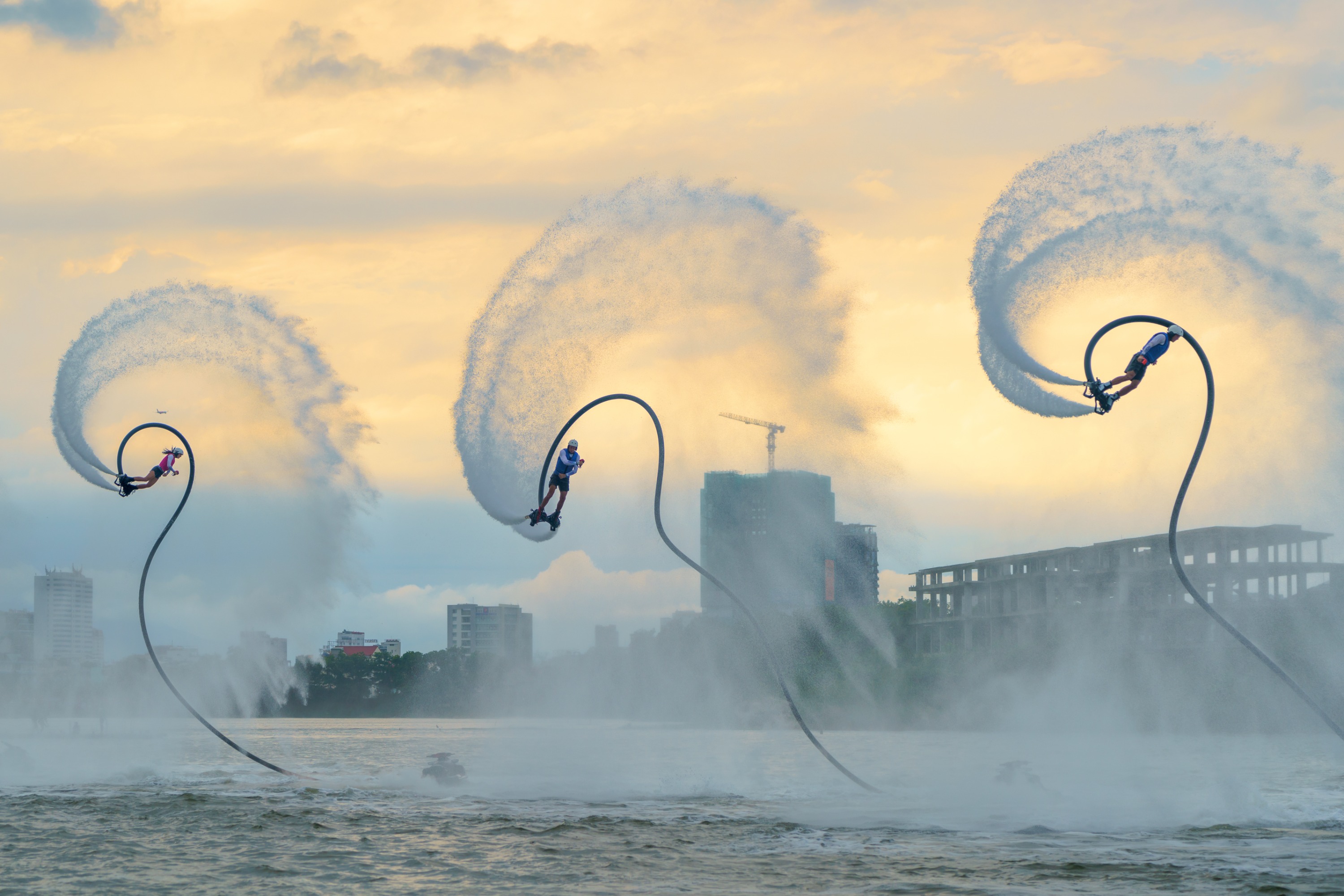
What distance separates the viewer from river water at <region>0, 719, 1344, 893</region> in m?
34.2

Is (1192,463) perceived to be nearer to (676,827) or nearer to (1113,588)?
(676,827)

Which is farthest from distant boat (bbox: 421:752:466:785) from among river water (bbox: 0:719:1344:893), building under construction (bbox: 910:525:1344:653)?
building under construction (bbox: 910:525:1344:653)

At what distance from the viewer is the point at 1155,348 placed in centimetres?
3153

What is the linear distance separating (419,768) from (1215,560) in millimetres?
92804

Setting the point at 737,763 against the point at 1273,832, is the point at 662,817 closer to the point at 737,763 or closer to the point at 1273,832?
the point at 1273,832

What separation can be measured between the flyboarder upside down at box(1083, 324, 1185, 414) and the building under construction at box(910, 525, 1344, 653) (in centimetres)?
8808

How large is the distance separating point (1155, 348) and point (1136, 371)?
2.86ft

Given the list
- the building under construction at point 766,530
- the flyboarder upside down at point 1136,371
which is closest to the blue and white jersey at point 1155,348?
the flyboarder upside down at point 1136,371

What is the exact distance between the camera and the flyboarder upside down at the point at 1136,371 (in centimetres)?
3095

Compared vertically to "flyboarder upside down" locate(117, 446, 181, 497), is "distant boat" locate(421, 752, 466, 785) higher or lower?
lower

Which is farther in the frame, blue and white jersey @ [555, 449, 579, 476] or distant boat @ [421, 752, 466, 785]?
distant boat @ [421, 752, 466, 785]

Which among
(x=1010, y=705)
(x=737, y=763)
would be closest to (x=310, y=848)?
(x=737, y=763)

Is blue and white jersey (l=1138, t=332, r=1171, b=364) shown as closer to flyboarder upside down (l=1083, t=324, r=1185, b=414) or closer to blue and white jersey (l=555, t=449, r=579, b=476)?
flyboarder upside down (l=1083, t=324, r=1185, b=414)

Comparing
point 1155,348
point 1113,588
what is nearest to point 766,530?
point 1113,588
